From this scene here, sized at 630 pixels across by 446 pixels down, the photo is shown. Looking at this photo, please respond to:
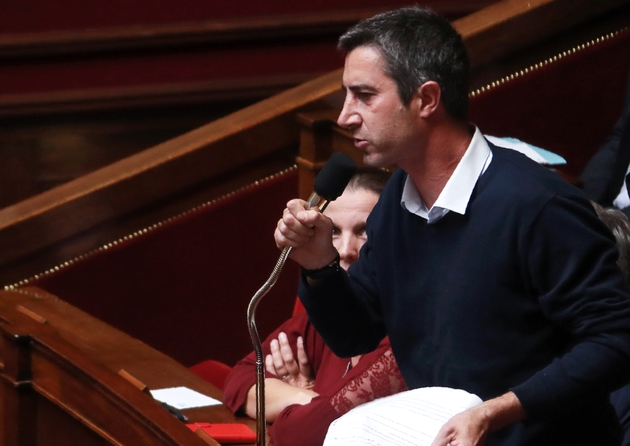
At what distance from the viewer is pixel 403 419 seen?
3.61 ft

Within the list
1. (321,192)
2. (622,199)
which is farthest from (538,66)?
(321,192)

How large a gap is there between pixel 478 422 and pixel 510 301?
0.57ft

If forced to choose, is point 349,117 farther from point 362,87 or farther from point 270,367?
point 270,367

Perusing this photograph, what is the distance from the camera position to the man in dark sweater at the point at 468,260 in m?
1.10

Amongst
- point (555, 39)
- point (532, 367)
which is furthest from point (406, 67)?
→ point (555, 39)

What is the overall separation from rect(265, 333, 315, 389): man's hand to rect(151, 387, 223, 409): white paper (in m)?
0.12

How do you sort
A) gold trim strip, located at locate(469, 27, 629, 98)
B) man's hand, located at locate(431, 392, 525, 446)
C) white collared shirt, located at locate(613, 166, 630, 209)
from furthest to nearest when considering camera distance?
gold trim strip, located at locate(469, 27, 629, 98) → white collared shirt, located at locate(613, 166, 630, 209) → man's hand, located at locate(431, 392, 525, 446)

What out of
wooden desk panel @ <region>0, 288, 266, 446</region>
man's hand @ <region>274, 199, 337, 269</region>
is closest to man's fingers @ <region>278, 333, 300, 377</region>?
wooden desk panel @ <region>0, 288, 266, 446</region>

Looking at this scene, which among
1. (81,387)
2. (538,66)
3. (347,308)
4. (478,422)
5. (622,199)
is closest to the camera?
(478,422)

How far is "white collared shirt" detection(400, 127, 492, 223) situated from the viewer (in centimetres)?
118

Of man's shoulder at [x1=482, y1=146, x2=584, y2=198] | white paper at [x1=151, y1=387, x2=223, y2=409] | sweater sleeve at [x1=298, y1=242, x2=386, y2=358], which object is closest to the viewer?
man's shoulder at [x1=482, y1=146, x2=584, y2=198]

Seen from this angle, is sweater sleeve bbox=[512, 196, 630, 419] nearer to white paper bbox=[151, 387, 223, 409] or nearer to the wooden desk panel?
the wooden desk panel

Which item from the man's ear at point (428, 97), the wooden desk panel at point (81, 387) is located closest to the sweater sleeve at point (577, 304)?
the man's ear at point (428, 97)

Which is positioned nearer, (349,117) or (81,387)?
(349,117)
